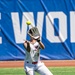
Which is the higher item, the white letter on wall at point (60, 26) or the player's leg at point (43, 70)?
the white letter on wall at point (60, 26)

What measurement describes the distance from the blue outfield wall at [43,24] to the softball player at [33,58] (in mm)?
7974

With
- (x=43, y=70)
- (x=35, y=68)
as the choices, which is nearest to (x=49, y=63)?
(x=35, y=68)

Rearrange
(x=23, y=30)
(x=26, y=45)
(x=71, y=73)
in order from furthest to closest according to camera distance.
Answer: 1. (x=23, y=30)
2. (x=71, y=73)
3. (x=26, y=45)

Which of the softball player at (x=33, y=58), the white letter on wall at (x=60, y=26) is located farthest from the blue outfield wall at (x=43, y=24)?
the softball player at (x=33, y=58)

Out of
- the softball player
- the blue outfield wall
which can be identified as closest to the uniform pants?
the softball player

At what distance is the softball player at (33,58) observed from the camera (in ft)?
27.7

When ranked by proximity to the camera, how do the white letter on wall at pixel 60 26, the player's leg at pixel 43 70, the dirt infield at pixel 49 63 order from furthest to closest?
the white letter on wall at pixel 60 26 → the dirt infield at pixel 49 63 → the player's leg at pixel 43 70

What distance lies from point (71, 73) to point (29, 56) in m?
3.99

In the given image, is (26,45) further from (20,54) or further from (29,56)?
(20,54)

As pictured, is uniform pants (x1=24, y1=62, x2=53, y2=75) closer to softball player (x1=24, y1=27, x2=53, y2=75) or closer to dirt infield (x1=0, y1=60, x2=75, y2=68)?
softball player (x1=24, y1=27, x2=53, y2=75)

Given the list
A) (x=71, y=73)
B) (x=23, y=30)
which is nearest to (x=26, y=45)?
(x=71, y=73)

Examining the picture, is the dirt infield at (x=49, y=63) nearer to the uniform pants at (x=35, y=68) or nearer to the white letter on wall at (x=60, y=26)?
the white letter on wall at (x=60, y=26)

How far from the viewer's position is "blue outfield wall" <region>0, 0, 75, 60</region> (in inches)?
652

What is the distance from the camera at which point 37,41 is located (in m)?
8.56
